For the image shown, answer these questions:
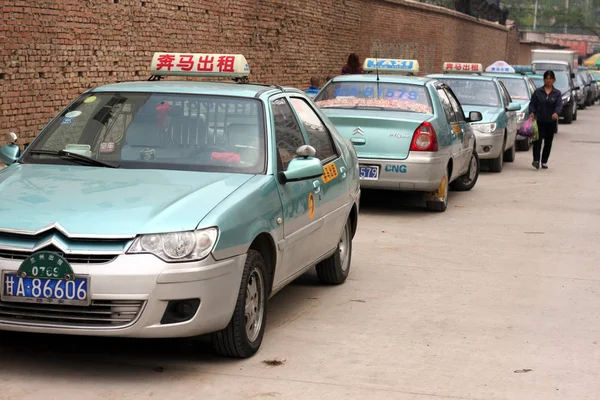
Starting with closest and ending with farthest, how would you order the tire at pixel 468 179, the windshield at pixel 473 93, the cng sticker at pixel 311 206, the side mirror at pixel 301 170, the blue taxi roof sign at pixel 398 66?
the side mirror at pixel 301 170
the cng sticker at pixel 311 206
the tire at pixel 468 179
the blue taxi roof sign at pixel 398 66
the windshield at pixel 473 93

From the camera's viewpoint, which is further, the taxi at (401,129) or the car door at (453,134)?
the car door at (453,134)

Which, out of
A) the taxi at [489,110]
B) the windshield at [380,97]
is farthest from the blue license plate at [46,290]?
the taxi at [489,110]

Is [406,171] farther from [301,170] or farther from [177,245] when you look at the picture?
[177,245]

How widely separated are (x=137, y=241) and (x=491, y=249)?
574 centimetres

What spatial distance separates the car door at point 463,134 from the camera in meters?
14.2

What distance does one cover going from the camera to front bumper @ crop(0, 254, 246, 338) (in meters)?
5.25

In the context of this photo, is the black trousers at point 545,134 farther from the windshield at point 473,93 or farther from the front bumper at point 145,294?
the front bumper at point 145,294

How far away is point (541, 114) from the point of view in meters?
19.4

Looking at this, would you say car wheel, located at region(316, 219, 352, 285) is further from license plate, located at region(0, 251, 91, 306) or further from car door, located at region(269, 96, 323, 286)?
license plate, located at region(0, 251, 91, 306)

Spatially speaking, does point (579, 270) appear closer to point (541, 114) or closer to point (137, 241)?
point (137, 241)

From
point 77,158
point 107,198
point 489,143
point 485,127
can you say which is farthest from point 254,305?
point 489,143

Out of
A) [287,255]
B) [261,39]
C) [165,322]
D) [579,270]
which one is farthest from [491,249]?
[261,39]

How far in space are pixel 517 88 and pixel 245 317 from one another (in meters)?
19.2

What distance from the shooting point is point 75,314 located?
5367 mm
